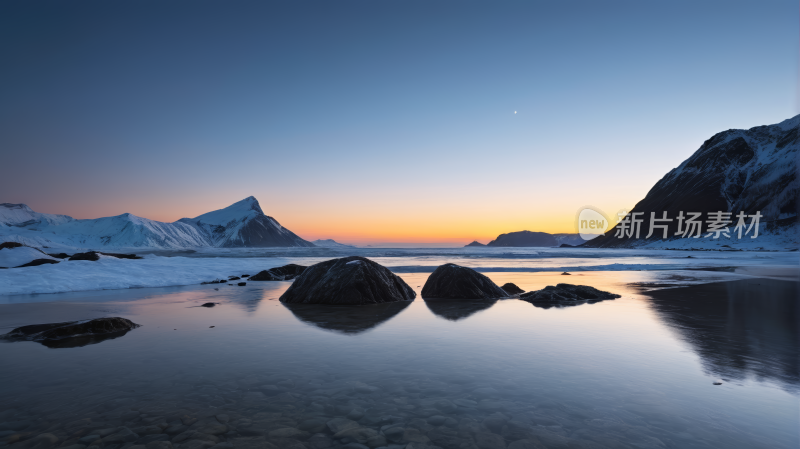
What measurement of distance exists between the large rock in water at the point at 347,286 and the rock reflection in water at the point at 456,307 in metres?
1.46

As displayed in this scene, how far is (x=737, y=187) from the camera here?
127562mm

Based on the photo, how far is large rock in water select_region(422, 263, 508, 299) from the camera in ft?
46.0

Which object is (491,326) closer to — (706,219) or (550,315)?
(550,315)

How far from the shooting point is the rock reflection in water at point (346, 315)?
339 inches

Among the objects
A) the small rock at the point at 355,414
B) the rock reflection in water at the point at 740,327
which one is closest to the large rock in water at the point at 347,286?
the rock reflection in water at the point at 740,327

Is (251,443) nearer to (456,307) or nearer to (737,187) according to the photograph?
(456,307)

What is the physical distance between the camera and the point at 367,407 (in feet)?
13.1

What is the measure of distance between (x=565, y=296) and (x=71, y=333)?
13414mm

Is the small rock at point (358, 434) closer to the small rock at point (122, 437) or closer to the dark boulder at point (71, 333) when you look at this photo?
the small rock at point (122, 437)

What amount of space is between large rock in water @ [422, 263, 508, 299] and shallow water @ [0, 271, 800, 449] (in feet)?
15.1

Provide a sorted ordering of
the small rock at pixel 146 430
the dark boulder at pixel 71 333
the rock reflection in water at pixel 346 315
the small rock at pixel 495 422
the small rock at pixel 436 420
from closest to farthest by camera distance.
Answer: the small rock at pixel 146 430 < the small rock at pixel 495 422 < the small rock at pixel 436 420 < the dark boulder at pixel 71 333 < the rock reflection in water at pixel 346 315

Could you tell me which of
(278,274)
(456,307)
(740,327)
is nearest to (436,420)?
(456,307)

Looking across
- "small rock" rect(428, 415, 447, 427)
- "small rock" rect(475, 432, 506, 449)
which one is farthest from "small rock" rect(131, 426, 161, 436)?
"small rock" rect(475, 432, 506, 449)

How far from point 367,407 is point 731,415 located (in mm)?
3673
